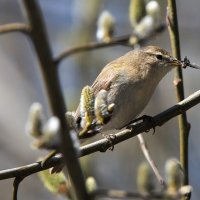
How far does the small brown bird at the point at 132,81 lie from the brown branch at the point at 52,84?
7.85 ft

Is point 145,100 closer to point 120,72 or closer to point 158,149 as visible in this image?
point 120,72

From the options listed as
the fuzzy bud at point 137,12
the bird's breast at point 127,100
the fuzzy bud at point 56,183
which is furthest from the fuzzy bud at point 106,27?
the bird's breast at point 127,100

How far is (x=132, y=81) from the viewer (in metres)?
4.30

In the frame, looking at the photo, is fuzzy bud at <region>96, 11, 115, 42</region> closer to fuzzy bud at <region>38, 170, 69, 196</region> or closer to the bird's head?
fuzzy bud at <region>38, 170, 69, 196</region>

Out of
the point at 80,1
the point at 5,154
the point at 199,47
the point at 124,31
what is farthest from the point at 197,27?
the point at 5,154

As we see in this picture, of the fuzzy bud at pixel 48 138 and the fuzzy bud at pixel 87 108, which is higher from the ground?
the fuzzy bud at pixel 48 138

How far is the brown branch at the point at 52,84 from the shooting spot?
143 centimetres

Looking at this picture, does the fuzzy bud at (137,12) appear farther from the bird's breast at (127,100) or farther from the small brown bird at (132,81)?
the bird's breast at (127,100)

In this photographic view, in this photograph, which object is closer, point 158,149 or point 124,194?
point 124,194

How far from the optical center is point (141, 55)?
475cm

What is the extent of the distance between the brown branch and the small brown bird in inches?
94.2

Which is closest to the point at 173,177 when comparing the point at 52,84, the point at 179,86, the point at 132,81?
the point at 52,84

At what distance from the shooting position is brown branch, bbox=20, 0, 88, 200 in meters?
1.43

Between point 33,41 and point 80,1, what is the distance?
7.14 metres
